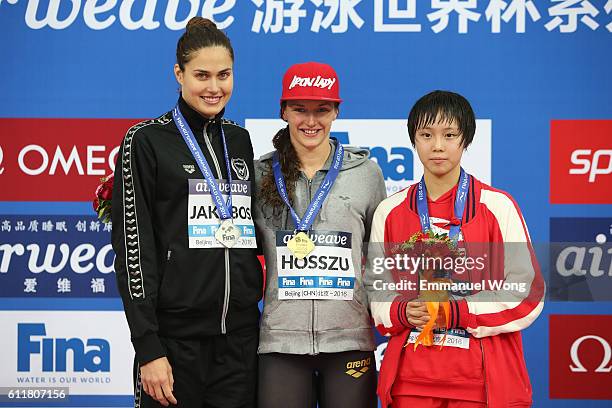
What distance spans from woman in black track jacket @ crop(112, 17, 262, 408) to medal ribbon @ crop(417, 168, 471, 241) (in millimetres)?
508

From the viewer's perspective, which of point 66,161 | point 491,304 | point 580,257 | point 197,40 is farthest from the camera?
point 66,161

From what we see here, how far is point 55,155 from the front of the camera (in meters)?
3.74

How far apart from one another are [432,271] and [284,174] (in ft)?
1.90

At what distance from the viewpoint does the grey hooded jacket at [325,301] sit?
96.7 inches

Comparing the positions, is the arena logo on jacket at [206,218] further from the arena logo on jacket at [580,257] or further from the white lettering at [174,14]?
the arena logo on jacket at [580,257]

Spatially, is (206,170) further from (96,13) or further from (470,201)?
(96,13)

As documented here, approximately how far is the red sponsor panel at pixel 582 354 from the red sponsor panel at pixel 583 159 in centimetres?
55

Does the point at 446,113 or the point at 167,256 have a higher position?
the point at 446,113

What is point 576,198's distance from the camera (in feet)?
12.0

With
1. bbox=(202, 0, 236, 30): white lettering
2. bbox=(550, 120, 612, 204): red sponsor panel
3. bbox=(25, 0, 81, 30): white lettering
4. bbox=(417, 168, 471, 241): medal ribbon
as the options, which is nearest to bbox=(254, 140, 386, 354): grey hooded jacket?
bbox=(417, 168, 471, 241): medal ribbon

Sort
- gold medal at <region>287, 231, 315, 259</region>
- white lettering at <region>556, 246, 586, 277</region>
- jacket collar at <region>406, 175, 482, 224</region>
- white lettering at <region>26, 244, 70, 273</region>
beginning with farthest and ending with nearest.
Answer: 1. white lettering at <region>26, 244, 70, 273</region>
2. white lettering at <region>556, 246, 586, 277</region>
3. gold medal at <region>287, 231, 315, 259</region>
4. jacket collar at <region>406, 175, 482, 224</region>

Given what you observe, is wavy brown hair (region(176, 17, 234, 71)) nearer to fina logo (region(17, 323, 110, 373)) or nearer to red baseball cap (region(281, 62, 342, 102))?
red baseball cap (region(281, 62, 342, 102))

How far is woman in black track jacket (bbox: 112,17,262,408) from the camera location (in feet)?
7.47

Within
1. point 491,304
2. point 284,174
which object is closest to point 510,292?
A: point 491,304
